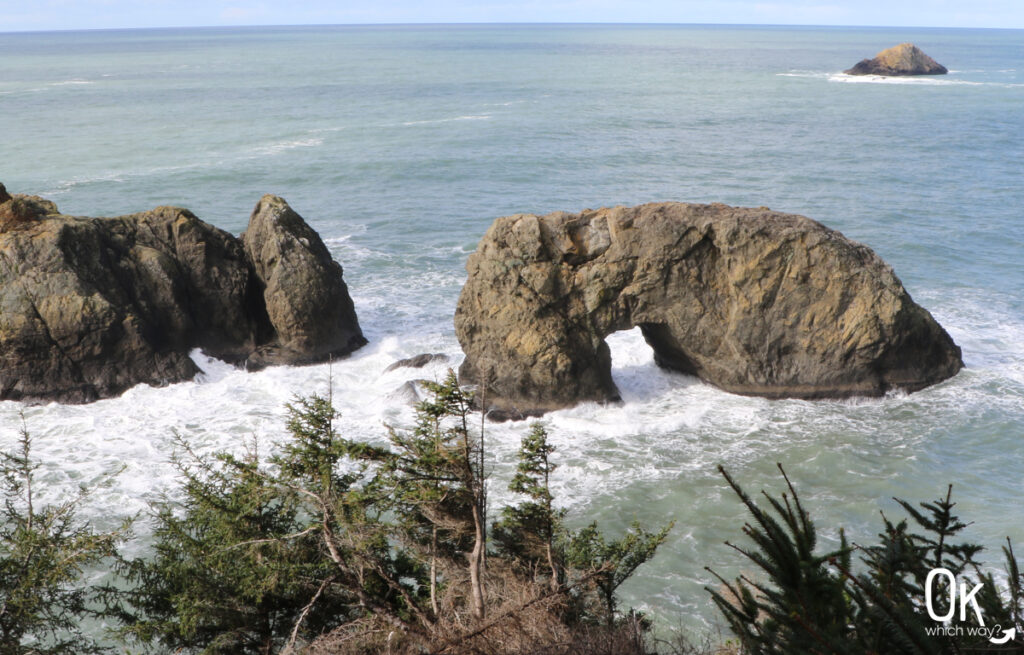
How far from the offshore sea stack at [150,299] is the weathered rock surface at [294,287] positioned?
4 centimetres

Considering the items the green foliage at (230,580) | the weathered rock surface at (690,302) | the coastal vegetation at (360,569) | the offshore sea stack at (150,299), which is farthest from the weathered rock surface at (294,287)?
the green foliage at (230,580)

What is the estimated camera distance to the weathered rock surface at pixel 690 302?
24.3 m

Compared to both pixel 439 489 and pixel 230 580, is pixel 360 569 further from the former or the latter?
pixel 230 580

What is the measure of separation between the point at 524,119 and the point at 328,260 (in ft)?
191

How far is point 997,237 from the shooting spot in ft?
139

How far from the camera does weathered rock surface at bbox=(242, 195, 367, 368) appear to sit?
27328 millimetres

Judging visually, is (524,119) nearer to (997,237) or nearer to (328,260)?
(997,237)

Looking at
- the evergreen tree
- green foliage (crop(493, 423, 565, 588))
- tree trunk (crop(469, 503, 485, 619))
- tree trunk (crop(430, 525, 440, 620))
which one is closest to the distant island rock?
green foliage (crop(493, 423, 565, 588))

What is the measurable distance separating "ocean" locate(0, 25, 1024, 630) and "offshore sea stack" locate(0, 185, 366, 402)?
43.0 inches

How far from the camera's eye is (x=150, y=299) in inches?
1061

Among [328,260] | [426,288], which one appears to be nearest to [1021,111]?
[426,288]

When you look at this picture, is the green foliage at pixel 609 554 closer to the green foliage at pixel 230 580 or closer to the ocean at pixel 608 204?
the ocean at pixel 608 204

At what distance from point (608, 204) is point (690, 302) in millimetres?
24656

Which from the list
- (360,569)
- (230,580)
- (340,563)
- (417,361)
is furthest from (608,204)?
(340,563)
